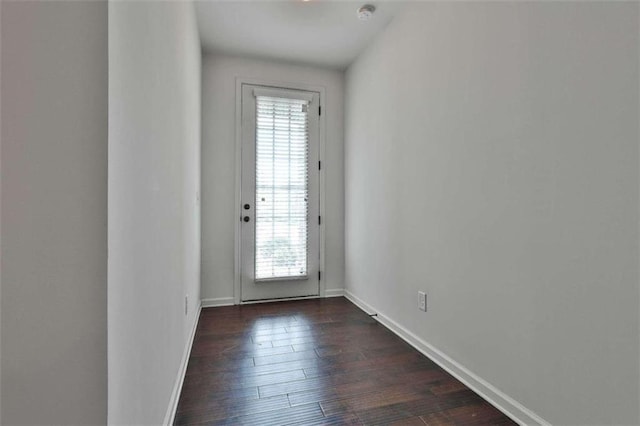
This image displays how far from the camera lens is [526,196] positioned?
4.65ft

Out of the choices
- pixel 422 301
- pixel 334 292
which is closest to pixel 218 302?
pixel 334 292

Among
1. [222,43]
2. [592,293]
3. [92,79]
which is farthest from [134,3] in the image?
[222,43]

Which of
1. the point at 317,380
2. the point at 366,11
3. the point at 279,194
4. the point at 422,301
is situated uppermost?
the point at 366,11

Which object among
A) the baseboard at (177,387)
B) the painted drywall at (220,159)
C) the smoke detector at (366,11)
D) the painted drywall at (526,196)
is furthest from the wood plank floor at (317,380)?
the smoke detector at (366,11)

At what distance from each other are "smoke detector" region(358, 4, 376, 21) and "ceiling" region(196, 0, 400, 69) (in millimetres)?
32

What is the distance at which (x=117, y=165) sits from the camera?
72cm

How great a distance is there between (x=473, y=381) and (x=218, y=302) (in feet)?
7.87

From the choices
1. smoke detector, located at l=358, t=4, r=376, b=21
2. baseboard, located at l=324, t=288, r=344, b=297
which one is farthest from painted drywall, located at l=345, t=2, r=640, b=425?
baseboard, located at l=324, t=288, r=344, b=297

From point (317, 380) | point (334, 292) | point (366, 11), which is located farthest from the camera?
point (334, 292)

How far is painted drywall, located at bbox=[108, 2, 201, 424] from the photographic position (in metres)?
0.72

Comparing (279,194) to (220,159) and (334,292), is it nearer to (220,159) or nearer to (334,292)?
(220,159)

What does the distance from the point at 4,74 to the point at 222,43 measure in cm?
292

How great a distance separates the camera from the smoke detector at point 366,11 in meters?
2.41

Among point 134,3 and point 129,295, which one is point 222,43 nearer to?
point 134,3
